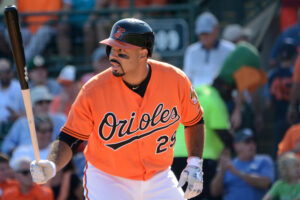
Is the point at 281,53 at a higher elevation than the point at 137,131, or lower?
lower

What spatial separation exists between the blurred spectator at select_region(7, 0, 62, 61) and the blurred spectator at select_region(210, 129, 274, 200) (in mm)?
3759

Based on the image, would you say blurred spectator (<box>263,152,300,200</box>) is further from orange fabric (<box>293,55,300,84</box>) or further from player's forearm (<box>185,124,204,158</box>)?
player's forearm (<box>185,124,204,158</box>)

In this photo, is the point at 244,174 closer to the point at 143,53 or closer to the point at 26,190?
the point at 26,190

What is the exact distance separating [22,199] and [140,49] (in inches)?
120

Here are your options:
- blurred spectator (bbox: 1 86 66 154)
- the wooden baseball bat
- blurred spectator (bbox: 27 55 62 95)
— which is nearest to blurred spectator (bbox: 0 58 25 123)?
blurred spectator (bbox: 27 55 62 95)

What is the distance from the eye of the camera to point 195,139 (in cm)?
518

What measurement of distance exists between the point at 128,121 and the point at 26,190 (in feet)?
9.25

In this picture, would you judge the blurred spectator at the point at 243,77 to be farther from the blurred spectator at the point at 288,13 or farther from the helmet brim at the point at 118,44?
the helmet brim at the point at 118,44

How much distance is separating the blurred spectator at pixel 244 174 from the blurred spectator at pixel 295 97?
23.6 inches

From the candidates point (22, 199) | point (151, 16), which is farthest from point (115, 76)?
point (151, 16)

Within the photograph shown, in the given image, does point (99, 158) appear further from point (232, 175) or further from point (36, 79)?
point (36, 79)

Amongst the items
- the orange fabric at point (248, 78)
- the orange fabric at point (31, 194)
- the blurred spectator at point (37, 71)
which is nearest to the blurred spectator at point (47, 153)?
the orange fabric at point (31, 194)

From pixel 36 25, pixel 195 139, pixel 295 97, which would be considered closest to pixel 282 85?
pixel 295 97

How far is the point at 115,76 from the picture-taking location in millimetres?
4895
